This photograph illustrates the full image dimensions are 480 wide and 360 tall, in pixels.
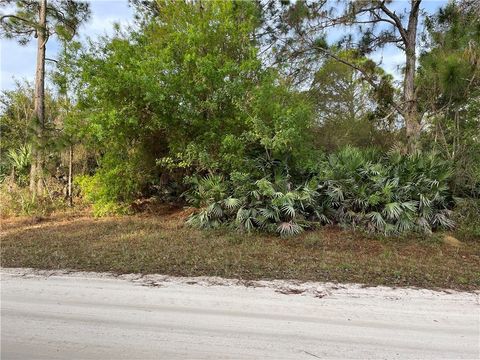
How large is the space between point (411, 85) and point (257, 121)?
5.34 meters

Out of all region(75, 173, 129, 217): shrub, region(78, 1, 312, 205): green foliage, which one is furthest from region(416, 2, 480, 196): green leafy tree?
region(75, 173, 129, 217): shrub

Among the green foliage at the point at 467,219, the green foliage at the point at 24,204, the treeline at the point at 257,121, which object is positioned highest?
the treeline at the point at 257,121

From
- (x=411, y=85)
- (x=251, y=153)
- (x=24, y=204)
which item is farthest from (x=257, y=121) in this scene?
(x=24, y=204)

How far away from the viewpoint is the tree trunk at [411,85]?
36.9 feet

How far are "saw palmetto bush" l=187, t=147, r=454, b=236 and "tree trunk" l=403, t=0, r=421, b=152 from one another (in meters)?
1.68

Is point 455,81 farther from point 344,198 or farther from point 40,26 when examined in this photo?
point 40,26

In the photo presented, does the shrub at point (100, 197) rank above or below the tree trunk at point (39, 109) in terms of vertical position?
below

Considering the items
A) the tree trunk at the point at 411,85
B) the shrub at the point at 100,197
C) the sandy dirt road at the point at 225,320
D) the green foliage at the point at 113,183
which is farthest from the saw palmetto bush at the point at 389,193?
the shrub at the point at 100,197

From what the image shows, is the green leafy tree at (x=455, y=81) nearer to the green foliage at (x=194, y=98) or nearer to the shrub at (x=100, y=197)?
the green foliage at (x=194, y=98)

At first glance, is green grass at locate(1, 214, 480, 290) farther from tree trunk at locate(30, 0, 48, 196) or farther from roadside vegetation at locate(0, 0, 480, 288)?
tree trunk at locate(30, 0, 48, 196)

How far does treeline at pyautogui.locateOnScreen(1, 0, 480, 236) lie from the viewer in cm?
919

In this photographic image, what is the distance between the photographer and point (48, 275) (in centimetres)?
579

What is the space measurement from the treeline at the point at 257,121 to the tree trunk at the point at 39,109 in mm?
88

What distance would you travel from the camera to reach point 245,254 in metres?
7.05
